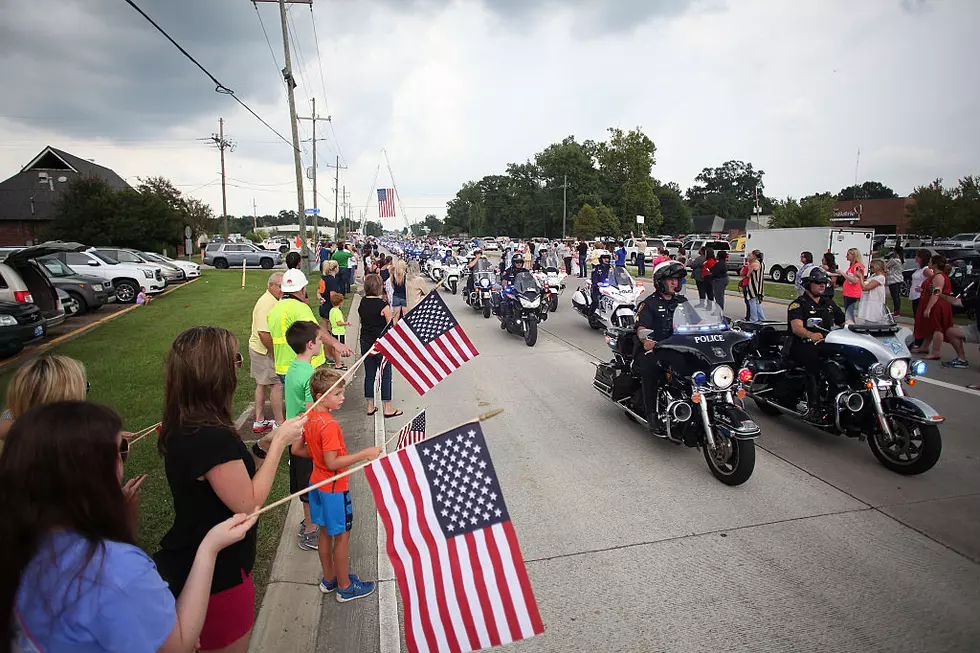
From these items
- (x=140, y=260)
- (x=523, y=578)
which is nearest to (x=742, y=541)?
(x=523, y=578)

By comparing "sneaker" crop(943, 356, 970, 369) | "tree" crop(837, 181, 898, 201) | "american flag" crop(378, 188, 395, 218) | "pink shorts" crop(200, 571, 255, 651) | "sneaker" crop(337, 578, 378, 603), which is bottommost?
"sneaker" crop(337, 578, 378, 603)

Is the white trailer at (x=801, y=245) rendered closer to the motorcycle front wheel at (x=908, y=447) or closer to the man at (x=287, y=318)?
the motorcycle front wheel at (x=908, y=447)

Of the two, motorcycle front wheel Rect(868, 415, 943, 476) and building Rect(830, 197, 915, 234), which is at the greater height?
building Rect(830, 197, 915, 234)

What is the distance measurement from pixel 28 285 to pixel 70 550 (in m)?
13.9

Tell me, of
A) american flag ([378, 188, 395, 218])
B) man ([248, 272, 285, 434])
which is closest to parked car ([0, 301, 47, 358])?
man ([248, 272, 285, 434])

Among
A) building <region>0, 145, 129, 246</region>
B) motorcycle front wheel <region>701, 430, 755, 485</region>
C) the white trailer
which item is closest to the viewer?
motorcycle front wheel <region>701, 430, 755, 485</region>

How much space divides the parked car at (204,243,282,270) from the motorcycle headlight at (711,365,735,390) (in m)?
37.1

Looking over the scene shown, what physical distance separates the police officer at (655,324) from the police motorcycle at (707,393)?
38 mm

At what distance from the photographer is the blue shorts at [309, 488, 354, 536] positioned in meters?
3.58

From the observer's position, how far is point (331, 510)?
3578 mm

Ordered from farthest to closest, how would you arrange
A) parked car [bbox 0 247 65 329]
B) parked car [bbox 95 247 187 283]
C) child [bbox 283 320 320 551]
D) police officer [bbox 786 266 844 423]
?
parked car [bbox 95 247 187 283]
parked car [bbox 0 247 65 329]
police officer [bbox 786 266 844 423]
child [bbox 283 320 320 551]

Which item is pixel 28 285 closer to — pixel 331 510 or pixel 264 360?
pixel 264 360

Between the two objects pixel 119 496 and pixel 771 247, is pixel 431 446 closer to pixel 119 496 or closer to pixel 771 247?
pixel 119 496

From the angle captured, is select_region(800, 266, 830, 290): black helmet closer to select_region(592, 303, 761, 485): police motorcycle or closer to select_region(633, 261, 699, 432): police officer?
select_region(592, 303, 761, 485): police motorcycle
